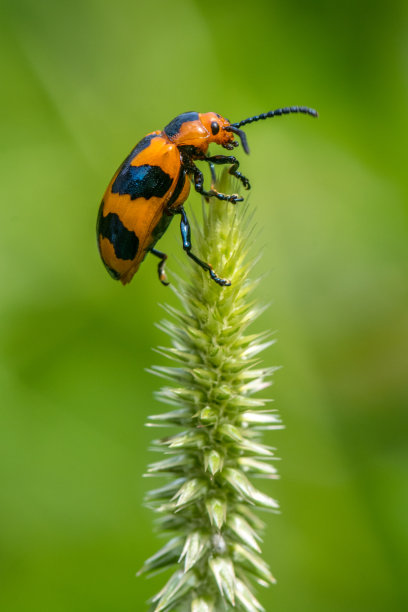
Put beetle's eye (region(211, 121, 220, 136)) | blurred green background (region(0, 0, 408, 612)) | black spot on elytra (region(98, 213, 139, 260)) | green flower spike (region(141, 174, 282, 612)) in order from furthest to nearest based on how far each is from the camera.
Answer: blurred green background (region(0, 0, 408, 612)) < beetle's eye (region(211, 121, 220, 136)) < black spot on elytra (region(98, 213, 139, 260)) < green flower spike (region(141, 174, 282, 612))

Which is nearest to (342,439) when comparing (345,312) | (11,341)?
(345,312)

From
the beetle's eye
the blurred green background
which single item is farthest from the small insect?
the blurred green background

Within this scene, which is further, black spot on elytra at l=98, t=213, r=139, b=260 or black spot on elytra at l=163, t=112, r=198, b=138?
black spot on elytra at l=163, t=112, r=198, b=138

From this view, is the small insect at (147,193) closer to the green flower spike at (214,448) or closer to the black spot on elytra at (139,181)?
the black spot on elytra at (139,181)

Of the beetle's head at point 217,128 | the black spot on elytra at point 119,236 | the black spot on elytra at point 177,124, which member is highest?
the black spot on elytra at point 177,124

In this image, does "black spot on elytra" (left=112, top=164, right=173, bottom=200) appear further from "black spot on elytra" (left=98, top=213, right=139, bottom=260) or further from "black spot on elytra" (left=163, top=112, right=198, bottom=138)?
"black spot on elytra" (left=163, top=112, right=198, bottom=138)

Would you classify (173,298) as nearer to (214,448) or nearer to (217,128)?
(217,128)

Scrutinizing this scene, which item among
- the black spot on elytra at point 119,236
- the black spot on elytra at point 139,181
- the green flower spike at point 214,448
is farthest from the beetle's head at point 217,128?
the green flower spike at point 214,448

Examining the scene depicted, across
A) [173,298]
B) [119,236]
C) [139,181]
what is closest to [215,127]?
[139,181]
